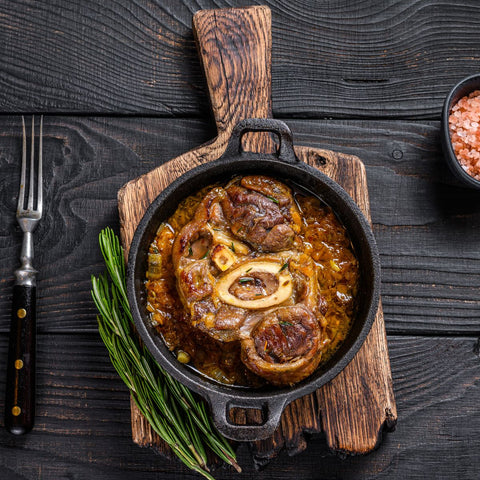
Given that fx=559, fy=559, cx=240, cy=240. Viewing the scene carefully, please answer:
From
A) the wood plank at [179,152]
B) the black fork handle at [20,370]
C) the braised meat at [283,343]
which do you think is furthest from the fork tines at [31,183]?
the braised meat at [283,343]

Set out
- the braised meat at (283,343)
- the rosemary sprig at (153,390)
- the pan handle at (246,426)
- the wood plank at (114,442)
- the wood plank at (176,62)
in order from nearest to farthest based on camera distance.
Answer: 1. the pan handle at (246,426)
2. the braised meat at (283,343)
3. the rosemary sprig at (153,390)
4. the wood plank at (114,442)
5. the wood plank at (176,62)

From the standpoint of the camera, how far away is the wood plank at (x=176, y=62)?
8.79 ft

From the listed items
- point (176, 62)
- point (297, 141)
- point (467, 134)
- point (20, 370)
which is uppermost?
point (176, 62)

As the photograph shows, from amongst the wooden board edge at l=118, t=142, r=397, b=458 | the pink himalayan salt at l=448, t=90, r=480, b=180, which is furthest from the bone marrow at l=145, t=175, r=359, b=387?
the pink himalayan salt at l=448, t=90, r=480, b=180

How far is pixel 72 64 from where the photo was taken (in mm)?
2684

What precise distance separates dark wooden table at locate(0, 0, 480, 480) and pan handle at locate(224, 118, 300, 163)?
565 millimetres

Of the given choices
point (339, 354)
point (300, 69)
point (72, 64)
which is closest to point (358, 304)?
point (339, 354)

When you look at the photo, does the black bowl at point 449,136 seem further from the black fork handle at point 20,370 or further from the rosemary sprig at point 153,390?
the black fork handle at point 20,370

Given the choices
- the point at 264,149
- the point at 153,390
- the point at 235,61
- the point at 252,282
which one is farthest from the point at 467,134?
the point at 153,390

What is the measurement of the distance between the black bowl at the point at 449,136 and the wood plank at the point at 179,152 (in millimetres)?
158

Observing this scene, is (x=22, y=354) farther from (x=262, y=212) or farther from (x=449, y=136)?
(x=449, y=136)

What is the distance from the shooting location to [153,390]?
→ 7.50 feet

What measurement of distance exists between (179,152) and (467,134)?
1.32 m

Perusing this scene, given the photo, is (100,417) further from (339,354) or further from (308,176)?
(308,176)
